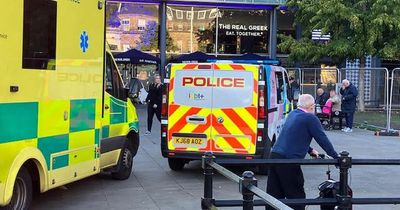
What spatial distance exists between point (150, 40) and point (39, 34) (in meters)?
23.3

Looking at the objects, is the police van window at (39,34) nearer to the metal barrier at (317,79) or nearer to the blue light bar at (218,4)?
the metal barrier at (317,79)

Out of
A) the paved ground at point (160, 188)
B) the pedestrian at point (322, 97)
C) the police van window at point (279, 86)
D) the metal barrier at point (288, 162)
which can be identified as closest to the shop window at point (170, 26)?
the pedestrian at point (322, 97)

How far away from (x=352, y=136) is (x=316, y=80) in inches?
215

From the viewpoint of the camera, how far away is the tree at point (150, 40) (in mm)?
29750

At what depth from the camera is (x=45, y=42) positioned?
6.75 meters

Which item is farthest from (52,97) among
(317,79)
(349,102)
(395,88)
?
(317,79)

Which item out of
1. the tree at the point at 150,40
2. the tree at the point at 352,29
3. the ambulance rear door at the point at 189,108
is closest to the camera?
the ambulance rear door at the point at 189,108

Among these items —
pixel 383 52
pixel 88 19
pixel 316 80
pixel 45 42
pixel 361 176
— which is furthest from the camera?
pixel 383 52

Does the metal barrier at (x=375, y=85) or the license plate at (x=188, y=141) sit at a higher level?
the metal barrier at (x=375, y=85)

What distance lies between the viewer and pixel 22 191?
6.54 metres

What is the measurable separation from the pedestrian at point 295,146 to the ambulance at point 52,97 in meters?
2.68

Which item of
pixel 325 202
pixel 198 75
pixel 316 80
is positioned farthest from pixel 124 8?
pixel 325 202

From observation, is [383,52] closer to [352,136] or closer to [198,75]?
[352,136]

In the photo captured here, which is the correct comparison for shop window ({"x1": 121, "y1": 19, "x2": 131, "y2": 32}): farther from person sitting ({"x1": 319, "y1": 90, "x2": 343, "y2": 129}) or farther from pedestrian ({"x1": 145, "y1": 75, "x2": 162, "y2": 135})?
pedestrian ({"x1": 145, "y1": 75, "x2": 162, "y2": 135})
